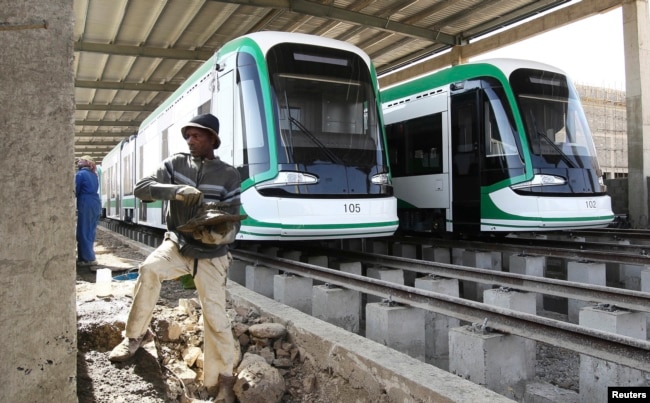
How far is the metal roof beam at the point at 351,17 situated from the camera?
47.2 ft

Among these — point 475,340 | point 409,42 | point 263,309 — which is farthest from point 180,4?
point 475,340

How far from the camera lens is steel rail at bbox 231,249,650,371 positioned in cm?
317

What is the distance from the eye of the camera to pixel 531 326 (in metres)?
3.65

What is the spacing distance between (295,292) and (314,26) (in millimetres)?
12575

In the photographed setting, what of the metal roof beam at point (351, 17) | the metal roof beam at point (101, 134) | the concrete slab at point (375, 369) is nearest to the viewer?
the concrete slab at point (375, 369)

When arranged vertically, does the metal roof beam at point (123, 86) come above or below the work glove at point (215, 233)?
above

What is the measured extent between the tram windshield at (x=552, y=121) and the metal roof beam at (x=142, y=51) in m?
12.7

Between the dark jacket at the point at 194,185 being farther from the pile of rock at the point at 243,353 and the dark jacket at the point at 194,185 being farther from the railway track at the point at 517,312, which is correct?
the railway track at the point at 517,312

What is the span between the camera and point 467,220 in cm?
885

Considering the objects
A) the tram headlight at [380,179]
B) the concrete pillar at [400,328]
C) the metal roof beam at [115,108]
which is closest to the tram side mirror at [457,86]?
the tram headlight at [380,179]

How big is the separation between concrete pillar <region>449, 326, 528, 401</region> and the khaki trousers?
1534mm

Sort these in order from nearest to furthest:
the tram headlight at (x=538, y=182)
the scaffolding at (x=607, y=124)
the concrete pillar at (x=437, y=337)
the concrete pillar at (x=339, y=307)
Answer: the concrete pillar at (x=437, y=337), the concrete pillar at (x=339, y=307), the tram headlight at (x=538, y=182), the scaffolding at (x=607, y=124)

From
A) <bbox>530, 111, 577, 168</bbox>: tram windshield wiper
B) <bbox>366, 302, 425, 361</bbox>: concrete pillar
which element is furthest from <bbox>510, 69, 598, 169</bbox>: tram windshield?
<bbox>366, 302, 425, 361</bbox>: concrete pillar

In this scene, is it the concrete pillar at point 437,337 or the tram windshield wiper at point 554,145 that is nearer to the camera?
the concrete pillar at point 437,337
